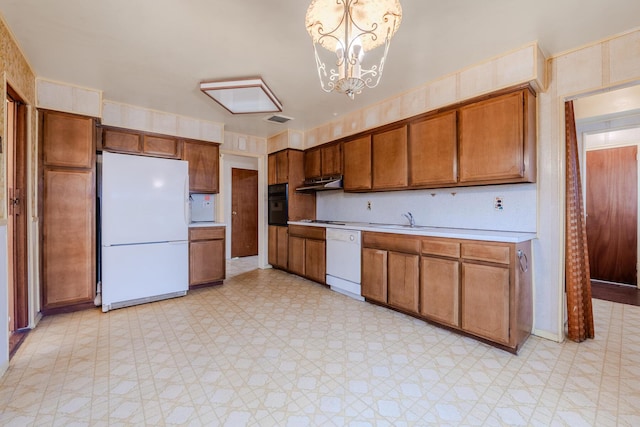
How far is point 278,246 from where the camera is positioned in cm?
480

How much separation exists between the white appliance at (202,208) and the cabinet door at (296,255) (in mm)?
1287

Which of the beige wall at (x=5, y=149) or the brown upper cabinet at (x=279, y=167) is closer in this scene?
the beige wall at (x=5, y=149)

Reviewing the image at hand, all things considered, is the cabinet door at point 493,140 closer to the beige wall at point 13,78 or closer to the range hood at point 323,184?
the range hood at point 323,184

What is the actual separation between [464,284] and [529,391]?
2.67 ft

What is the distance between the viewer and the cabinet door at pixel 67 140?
113 inches

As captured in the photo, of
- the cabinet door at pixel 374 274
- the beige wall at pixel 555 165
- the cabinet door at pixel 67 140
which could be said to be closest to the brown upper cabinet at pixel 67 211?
the cabinet door at pixel 67 140

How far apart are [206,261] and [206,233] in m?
0.38

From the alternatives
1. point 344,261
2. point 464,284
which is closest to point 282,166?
point 344,261

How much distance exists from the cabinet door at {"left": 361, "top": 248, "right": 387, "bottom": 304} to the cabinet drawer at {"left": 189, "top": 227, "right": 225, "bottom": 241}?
6.54ft

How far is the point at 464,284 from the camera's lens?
2.37 metres

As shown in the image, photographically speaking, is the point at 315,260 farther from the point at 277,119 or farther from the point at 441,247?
the point at 277,119

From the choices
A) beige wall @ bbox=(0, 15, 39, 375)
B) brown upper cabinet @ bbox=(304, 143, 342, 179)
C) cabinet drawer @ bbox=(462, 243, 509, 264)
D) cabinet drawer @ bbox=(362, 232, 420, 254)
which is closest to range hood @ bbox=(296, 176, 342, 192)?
brown upper cabinet @ bbox=(304, 143, 342, 179)

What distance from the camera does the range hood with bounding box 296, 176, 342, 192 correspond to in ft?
13.1

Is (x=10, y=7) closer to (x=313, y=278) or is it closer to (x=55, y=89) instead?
(x=55, y=89)
